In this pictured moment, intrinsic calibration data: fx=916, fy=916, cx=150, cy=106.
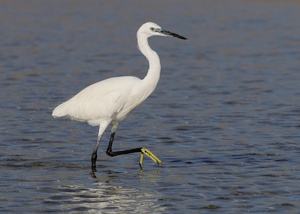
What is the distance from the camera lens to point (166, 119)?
15180mm

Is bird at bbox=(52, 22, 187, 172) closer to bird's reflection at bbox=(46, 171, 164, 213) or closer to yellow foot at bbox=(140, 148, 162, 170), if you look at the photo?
yellow foot at bbox=(140, 148, 162, 170)

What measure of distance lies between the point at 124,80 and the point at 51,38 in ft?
47.9

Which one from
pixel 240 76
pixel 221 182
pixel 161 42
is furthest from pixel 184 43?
pixel 221 182

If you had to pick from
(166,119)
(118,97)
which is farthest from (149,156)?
(166,119)

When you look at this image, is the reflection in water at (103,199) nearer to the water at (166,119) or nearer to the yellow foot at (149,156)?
the water at (166,119)

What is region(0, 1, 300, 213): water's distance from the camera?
10.2 m

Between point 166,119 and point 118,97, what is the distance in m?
3.74

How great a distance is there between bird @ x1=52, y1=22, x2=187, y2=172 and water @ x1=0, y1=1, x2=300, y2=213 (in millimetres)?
607

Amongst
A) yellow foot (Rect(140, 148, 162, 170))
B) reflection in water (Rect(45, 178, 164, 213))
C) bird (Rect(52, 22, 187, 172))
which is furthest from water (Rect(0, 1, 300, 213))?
bird (Rect(52, 22, 187, 172))

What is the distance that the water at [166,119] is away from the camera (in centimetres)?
1020

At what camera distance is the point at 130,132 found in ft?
46.6

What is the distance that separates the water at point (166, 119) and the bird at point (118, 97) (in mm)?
607

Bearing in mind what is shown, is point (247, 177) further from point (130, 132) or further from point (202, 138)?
point (130, 132)

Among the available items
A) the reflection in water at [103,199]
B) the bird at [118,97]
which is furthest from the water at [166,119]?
the bird at [118,97]
